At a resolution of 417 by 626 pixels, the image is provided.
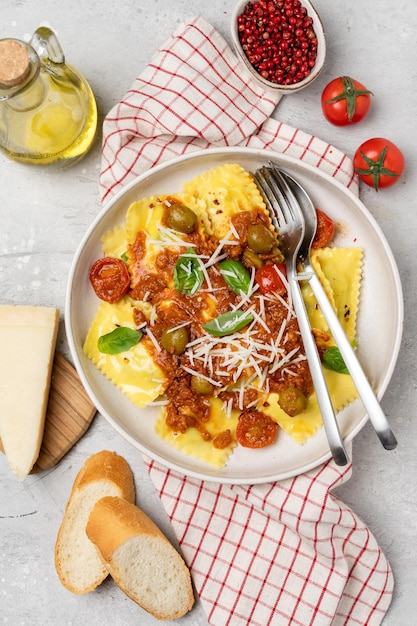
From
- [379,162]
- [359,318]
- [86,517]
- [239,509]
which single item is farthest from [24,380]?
[379,162]

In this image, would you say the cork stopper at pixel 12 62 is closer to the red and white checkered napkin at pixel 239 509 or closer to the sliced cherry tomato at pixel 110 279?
the red and white checkered napkin at pixel 239 509

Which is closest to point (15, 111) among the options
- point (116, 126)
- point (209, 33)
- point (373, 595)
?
point (116, 126)

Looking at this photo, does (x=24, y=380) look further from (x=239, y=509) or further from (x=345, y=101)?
(x=345, y=101)

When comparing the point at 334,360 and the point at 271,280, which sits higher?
the point at 271,280

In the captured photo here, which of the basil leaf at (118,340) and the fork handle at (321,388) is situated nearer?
the fork handle at (321,388)

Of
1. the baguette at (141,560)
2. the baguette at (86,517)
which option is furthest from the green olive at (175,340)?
the baguette at (141,560)

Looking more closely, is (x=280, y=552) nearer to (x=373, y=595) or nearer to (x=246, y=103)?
(x=373, y=595)

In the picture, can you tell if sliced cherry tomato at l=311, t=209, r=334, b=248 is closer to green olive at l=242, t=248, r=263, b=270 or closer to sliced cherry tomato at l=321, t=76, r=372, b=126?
green olive at l=242, t=248, r=263, b=270
